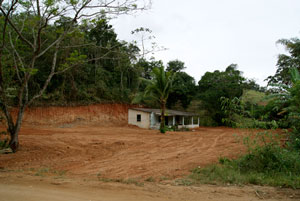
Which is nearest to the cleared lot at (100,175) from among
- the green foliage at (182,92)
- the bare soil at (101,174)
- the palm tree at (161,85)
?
the bare soil at (101,174)

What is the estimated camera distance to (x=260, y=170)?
24.4ft

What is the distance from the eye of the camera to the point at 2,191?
203 inches

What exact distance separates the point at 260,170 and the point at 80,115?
24.8 metres

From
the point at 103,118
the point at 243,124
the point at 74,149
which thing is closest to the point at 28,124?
the point at 103,118

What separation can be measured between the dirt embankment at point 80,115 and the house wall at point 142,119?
4.21 feet

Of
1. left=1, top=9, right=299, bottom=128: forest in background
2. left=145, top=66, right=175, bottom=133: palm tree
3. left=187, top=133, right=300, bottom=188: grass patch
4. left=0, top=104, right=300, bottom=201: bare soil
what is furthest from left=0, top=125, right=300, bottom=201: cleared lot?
left=1, top=9, right=299, bottom=128: forest in background

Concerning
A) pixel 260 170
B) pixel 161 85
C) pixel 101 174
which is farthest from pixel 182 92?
pixel 101 174

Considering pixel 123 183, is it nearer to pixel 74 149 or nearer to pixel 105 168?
pixel 105 168

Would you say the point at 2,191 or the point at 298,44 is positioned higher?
the point at 298,44

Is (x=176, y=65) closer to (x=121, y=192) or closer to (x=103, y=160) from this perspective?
(x=103, y=160)

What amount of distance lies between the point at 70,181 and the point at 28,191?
4.40 feet

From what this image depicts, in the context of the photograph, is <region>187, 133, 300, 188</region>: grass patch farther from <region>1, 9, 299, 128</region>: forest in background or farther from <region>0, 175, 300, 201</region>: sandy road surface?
<region>1, 9, 299, 128</region>: forest in background

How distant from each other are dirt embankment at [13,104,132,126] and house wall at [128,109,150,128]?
50.5 inches

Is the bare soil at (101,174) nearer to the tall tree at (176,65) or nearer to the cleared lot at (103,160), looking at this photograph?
the cleared lot at (103,160)
